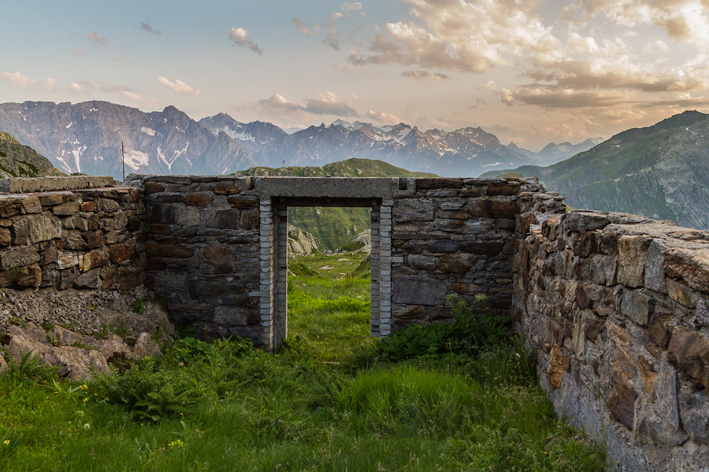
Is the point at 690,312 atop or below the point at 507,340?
atop

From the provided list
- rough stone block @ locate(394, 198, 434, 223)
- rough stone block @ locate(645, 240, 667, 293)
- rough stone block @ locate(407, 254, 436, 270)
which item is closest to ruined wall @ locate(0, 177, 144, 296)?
rough stone block @ locate(394, 198, 434, 223)

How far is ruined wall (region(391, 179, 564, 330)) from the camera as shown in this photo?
21.9ft

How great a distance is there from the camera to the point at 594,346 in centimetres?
312

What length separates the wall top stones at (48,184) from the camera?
5059 mm

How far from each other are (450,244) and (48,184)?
19.6 feet

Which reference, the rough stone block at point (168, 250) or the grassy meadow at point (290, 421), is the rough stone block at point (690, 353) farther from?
the rough stone block at point (168, 250)

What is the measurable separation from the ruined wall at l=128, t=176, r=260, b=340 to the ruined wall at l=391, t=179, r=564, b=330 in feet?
8.41

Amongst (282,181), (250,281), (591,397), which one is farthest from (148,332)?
(591,397)

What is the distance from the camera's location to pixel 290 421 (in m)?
3.73

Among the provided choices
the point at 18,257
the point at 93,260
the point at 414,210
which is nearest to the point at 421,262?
the point at 414,210

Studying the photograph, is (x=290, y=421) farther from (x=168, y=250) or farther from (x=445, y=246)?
(x=168, y=250)

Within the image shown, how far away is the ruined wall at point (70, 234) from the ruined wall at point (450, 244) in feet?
14.6

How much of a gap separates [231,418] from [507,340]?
4.17 metres

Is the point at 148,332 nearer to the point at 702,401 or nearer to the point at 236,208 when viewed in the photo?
the point at 236,208
